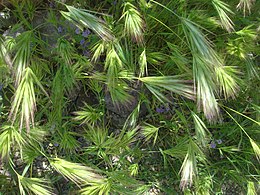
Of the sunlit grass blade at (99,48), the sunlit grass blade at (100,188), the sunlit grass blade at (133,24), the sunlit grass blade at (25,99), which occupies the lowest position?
the sunlit grass blade at (100,188)

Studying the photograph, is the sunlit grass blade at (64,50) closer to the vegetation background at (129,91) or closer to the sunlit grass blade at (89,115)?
the vegetation background at (129,91)

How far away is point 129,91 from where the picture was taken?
57.8 inches

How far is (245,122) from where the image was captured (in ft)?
4.96

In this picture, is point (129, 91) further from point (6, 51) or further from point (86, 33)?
point (6, 51)

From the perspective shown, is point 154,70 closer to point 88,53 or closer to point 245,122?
point 88,53

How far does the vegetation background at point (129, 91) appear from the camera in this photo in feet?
3.89

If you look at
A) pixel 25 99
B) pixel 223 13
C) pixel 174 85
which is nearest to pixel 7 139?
pixel 25 99

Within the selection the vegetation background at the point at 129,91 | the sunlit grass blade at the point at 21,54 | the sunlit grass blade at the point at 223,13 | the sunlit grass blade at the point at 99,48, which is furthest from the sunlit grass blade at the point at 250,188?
the sunlit grass blade at the point at 21,54

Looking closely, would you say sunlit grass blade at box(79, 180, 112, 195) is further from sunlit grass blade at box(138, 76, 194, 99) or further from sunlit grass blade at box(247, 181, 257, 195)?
sunlit grass blade at box(247, 181, 257, 195)

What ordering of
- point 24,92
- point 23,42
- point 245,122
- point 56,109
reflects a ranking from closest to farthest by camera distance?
point 24,92
point 23,42
point 56,109
point 245,122

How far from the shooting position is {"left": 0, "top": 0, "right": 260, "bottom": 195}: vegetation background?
119 cm

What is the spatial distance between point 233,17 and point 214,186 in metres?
0.62

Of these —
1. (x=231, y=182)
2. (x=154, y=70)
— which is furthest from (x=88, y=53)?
(x=231, y=182)

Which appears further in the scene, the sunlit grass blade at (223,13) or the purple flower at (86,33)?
the purple flower at (86,33)
